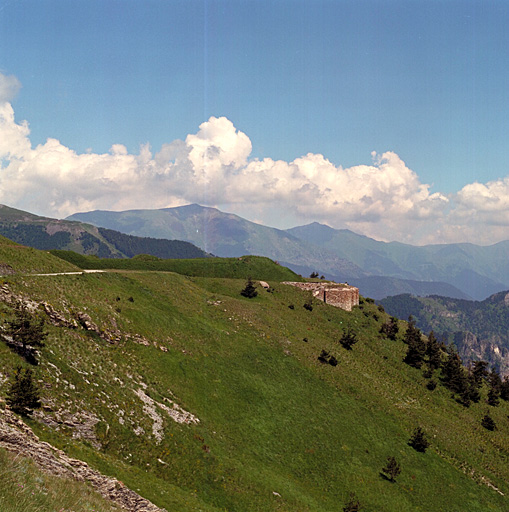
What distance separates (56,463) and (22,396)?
7.85 meters

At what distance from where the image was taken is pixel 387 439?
54.9 metres

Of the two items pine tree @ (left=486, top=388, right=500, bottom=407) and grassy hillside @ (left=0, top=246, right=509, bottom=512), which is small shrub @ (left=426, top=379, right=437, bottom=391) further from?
pine tree @ (left=486, top=388, right=500, bottom=407)

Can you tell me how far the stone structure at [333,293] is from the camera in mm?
107062

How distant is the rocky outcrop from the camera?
19.5 metres

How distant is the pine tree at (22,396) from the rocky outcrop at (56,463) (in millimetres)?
1872

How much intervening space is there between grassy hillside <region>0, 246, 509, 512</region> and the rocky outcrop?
3875mm

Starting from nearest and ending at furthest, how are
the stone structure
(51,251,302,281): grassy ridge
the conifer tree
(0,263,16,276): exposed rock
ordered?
1. (0,263,16,276): exposed rock
2. the conifer tree
3. (51,251,302,281): grassy ridge
4. the stone structure

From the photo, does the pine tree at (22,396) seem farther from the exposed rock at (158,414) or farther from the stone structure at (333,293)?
the stone structure at (333,293)

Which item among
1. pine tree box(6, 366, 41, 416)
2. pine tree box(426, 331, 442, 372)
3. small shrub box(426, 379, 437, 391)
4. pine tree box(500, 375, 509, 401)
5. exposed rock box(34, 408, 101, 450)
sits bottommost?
pine tree box(500, 375, 509, 401)

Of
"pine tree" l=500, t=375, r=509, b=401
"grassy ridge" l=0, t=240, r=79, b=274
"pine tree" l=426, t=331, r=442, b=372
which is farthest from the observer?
"pine tree" l=500, t=375, r=509, b=401

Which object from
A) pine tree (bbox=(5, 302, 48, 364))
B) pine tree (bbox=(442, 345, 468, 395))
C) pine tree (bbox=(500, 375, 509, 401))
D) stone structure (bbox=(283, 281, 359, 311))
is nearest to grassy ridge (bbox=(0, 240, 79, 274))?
pine tree (bbox=(5, 302, 48, 364))

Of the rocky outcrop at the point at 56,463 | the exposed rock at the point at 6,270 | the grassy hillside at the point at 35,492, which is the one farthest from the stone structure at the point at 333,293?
the grassy hillside at the point at 35,492

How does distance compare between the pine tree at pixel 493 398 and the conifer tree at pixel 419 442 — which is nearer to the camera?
the conifer tree at pixel 419 442

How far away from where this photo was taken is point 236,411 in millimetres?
47812
